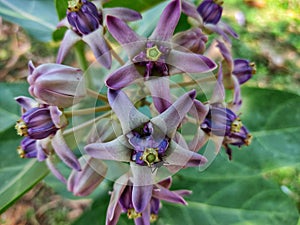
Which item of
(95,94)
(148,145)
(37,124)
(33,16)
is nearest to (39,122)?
(37,124)

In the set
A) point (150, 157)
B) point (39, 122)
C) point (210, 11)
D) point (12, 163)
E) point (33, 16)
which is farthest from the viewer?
point (33, 16)

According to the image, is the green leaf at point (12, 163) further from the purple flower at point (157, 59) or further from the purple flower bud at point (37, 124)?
the purple flower at point (157, 59)

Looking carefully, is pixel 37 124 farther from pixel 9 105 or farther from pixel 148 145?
pixel 9 105

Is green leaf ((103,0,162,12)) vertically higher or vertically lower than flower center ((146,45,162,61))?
lower

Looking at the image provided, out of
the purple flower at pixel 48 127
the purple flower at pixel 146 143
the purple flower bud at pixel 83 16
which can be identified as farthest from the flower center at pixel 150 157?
the purple flower bud at pixel 83 16

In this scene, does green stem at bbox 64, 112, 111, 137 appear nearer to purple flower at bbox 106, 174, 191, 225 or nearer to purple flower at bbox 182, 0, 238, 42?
purple flower at bbox 106, 174, 191, 225

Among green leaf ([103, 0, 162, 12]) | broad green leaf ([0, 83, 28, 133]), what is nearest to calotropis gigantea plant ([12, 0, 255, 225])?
green leaf ([103, 0, 162, 12])
